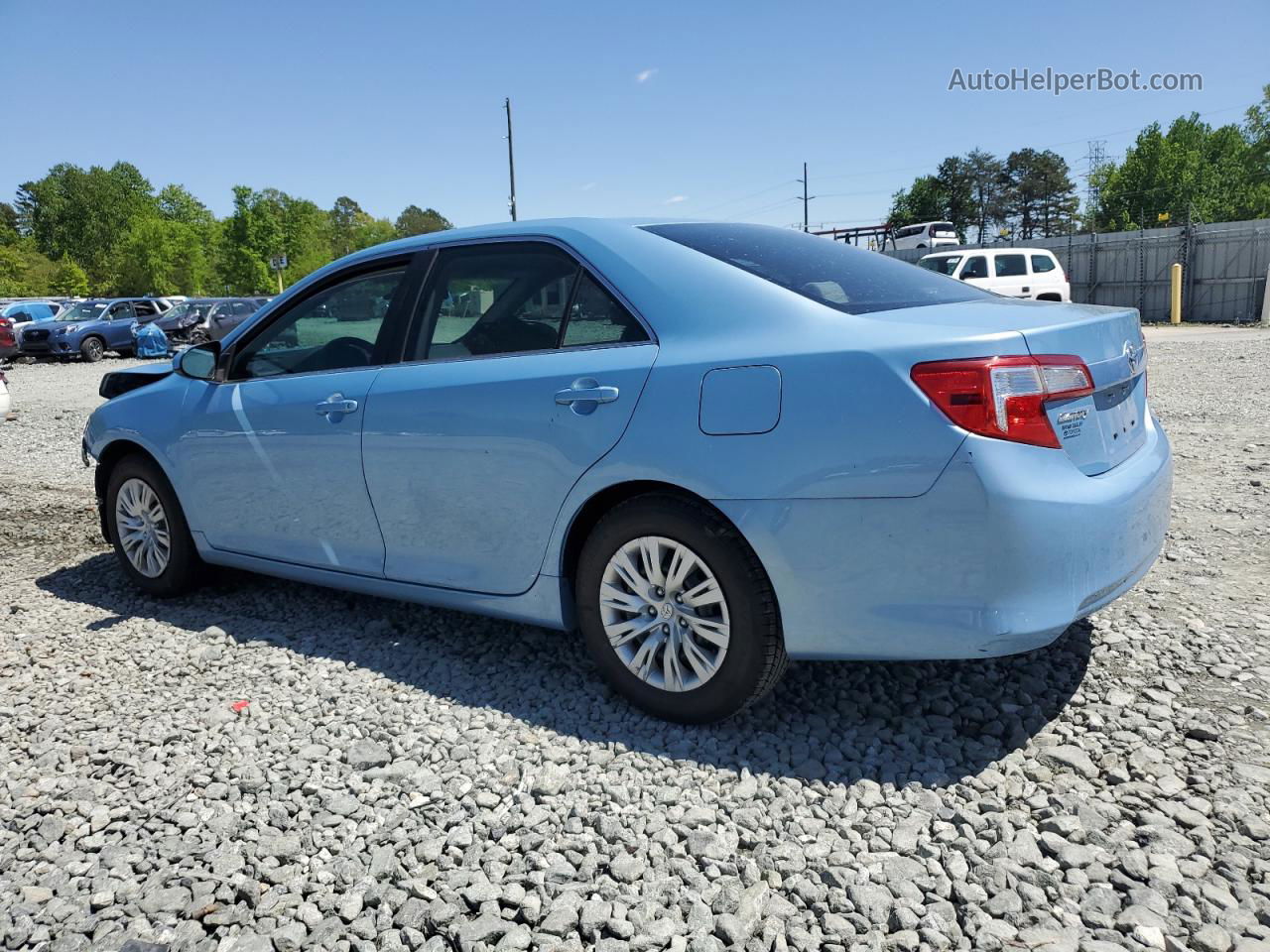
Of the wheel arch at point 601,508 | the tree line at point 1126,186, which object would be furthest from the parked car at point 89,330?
the tree line at point 1126,186

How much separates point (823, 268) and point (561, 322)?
0.93 meters

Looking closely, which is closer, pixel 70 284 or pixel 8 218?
pixel 70 284

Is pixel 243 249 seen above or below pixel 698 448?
above

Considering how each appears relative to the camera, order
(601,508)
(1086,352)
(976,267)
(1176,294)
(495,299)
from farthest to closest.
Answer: (1176,294)
(976,267)
(495,299)
(601,508)
(1086,352)

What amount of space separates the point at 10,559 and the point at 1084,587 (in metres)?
5.89

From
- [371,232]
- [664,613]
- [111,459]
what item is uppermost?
[371,232]

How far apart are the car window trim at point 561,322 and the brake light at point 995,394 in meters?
0.92

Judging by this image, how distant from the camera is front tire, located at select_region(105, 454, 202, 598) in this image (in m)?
4.55

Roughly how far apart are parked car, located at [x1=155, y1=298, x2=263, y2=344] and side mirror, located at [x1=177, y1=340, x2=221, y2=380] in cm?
2411

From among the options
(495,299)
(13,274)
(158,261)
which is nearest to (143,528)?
(495,299)

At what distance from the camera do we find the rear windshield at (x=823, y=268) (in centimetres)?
303

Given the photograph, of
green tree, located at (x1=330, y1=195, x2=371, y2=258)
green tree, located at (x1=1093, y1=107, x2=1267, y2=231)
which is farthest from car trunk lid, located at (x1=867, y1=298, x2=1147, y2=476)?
green tree, located at (x1=330, y1=195, x2=371, y2=258)

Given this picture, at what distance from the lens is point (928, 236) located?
40531 mm

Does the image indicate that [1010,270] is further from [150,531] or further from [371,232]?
[371,232]
